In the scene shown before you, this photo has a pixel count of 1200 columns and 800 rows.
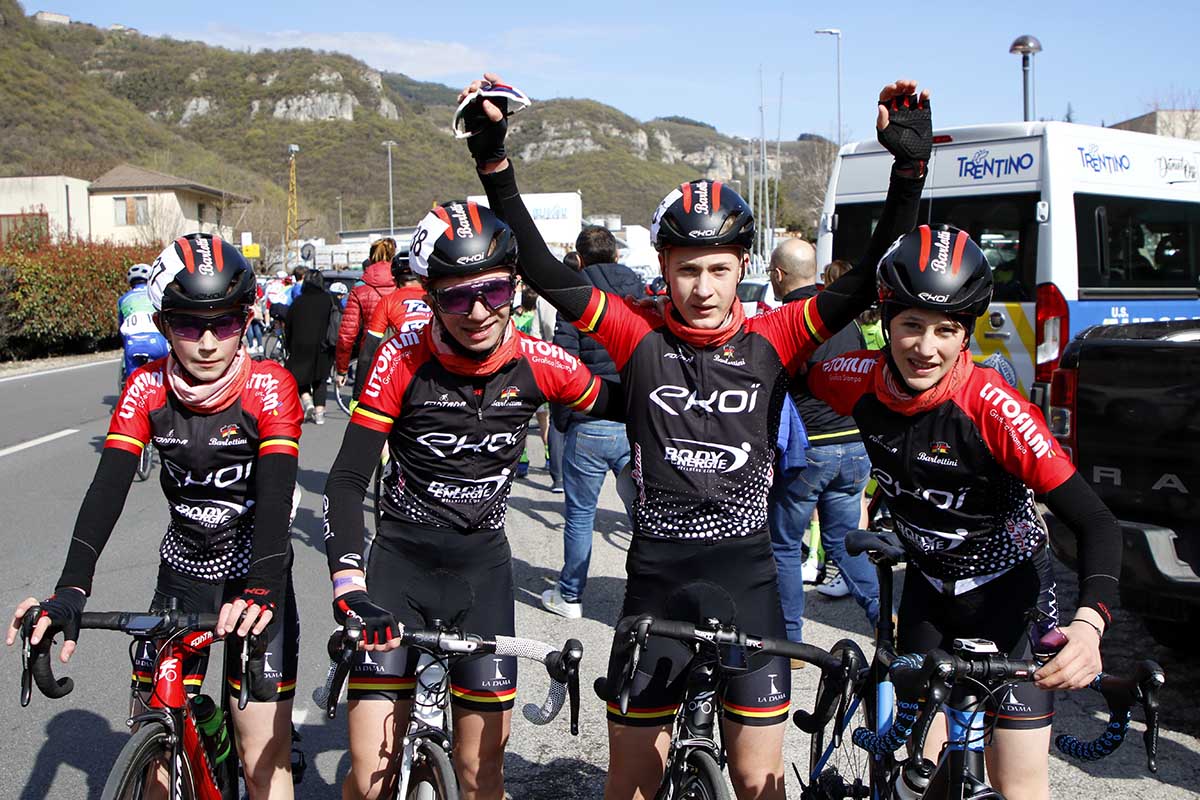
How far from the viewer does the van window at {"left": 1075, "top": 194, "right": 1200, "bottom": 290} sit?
401 inches

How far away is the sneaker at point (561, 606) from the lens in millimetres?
7156

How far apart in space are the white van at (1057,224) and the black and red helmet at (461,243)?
744 cm

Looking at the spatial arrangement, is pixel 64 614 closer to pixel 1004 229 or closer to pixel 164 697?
pixel 164 697

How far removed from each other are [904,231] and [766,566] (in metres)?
1.19

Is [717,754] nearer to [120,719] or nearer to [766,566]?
[766,566]

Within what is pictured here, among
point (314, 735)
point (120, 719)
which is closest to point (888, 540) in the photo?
point (314, 735)

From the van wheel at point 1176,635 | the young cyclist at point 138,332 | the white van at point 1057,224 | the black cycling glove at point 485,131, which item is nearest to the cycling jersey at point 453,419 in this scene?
the black cycling glove at point 485,131

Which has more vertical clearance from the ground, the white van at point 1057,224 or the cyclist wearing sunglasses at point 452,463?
the white van at point 1057,224

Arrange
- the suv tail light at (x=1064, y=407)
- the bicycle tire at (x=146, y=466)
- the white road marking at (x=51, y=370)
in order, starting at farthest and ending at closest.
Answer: the white road marking at (x=51, y=370) → the bicycle tire at (x=146, y=466) → the suv tail light at (x=1064, y=407)

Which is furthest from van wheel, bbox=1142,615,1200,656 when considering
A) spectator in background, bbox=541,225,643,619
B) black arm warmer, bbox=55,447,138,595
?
black arm warmer, bbox=55,447,138,595

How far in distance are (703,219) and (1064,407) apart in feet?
10.8

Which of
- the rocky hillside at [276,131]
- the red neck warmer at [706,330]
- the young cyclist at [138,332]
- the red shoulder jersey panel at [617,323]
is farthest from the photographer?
the rocky hillside at [276,131]

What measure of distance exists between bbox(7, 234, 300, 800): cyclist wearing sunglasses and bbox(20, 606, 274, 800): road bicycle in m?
0.16

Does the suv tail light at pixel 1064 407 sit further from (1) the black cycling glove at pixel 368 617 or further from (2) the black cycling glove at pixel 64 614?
(2) the black cycling glove at pixel 64 614
